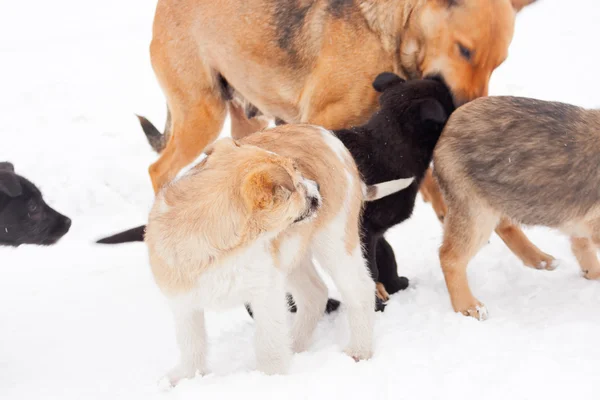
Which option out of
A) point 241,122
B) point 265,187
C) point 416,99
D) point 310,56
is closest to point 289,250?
point 265,187

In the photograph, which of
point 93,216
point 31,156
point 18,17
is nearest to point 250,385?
point 93,216

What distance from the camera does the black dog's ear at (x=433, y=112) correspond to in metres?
4.77

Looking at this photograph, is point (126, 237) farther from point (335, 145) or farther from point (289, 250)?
point (335, 145)

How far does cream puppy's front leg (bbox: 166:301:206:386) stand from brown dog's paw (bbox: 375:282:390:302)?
1.55m

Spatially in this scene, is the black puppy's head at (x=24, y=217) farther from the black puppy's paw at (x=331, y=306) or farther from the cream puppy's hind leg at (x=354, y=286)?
the cream puppy's hind leg at (x=354, y=286)

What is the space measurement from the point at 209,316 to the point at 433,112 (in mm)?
2249

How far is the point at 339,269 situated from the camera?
4184mm

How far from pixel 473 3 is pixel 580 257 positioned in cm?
204

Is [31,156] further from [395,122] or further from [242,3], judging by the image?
[395,122]

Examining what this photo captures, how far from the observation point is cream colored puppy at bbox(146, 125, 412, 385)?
3.55 m

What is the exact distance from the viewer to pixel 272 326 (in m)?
3.84

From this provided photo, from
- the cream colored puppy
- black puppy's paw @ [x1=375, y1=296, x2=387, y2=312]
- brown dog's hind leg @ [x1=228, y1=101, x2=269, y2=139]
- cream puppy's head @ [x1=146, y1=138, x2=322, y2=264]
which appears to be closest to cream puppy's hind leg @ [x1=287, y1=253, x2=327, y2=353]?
the cream colored puppy

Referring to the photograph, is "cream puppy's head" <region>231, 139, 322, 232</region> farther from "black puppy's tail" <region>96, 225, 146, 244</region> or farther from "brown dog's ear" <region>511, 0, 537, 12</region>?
"brown dog's ear" <region>511, 0, 537, 12</region>

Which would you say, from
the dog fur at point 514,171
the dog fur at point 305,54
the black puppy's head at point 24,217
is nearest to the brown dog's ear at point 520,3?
the dog fur at point 305,54
